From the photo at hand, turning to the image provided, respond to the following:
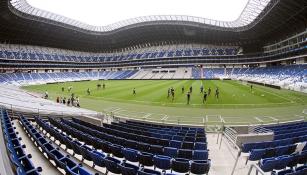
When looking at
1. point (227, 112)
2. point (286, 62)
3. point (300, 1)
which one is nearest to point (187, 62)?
point (286, 62)

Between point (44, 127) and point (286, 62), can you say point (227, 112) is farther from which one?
point (286, 62)

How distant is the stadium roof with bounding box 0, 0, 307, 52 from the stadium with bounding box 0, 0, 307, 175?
468mm

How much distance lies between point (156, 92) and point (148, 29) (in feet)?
197

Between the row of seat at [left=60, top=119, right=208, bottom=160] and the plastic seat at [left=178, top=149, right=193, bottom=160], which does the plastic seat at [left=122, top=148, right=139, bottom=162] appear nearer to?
the row of seat at [left=60, top=119, right=208, bottom=160]

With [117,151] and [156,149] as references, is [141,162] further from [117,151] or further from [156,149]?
[117,151]

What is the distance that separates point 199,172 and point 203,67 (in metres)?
99.1

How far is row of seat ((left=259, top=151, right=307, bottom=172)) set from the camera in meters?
7.43

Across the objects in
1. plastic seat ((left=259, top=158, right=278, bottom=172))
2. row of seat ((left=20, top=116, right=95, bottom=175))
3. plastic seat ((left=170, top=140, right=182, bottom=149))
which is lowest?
plastic seat ((left=170, top=140, right=182, bottom=149))

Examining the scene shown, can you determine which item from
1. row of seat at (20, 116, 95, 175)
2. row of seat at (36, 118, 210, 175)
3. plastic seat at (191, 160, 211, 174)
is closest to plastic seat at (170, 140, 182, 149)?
row of seat at (36, 118, 210, 175)

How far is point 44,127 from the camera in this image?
12.7 metres

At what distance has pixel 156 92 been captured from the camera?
43.9 meters

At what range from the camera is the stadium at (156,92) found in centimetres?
862

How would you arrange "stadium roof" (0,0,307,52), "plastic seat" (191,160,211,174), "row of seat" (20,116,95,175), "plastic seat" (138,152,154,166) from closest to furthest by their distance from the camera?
"row of seat" (20,116,95,175) < "plastic seat" (191,160,211,174) < "plastic seat" (138,152,154,166) < "stadium roof" (0,0,307,52)

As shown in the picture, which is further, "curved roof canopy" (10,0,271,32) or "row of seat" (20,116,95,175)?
"curved roof canopy" (10,0,271,32)
